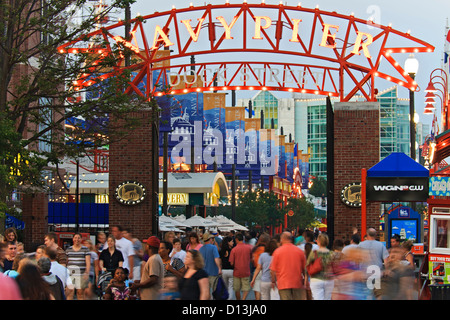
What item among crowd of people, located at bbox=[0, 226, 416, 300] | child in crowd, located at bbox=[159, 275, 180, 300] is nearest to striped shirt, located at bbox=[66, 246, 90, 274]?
crowd of people, located at bbox=[0, 226, 416, 300]

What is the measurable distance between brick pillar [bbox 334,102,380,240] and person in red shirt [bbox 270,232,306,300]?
498 inches

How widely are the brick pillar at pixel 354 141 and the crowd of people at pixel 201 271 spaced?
805 cm

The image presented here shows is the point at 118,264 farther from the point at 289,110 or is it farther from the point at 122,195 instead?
the point at 289,110

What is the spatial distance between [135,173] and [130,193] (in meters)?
0.65

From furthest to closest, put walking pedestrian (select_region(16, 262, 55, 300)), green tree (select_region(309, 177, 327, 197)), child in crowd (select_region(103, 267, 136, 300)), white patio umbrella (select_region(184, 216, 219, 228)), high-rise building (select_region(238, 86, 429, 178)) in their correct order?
1. high-rise building (select_region(238, 86, 429, 178))
2. green tree (select_region(309, 177, 327, 197))
3. white patio umbrella (select_region(184, 216, 219, 228))
4. child in crowd (select_region(103, 267, 136, 300))
5. walking pedestrian (select_region(16, 262, 55, 300))

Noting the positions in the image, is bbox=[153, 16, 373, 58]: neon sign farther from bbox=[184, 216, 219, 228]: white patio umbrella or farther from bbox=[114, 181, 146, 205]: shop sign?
bbox=[184, 216, 219, 228]: white patio umbrella

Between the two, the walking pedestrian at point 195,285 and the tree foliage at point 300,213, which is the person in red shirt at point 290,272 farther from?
the tree foliage at point 300,213

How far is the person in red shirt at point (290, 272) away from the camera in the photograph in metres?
12.9

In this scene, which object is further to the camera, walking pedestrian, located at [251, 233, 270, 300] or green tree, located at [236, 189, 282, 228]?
green tree, located at [236, 189, 282, 228]

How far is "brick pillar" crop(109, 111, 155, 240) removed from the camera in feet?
83.5

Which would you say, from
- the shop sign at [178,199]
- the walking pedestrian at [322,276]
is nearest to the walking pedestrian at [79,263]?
the walking pedestrian at [322,276]

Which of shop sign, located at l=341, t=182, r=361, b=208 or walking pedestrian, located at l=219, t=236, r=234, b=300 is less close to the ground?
shop sign, located at l=341, t=182, r=361, b=208

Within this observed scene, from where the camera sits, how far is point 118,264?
15.3 metres

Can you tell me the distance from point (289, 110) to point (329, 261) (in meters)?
156
